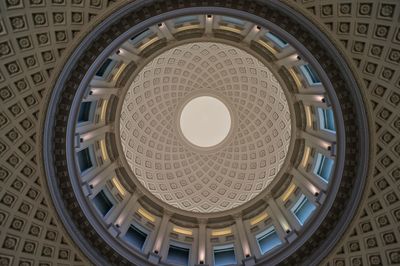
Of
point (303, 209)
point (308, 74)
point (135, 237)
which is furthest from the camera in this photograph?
point (135, 237)

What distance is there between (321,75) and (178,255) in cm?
1807

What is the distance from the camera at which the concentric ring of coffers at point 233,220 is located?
27.7 metres

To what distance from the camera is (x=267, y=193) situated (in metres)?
34.2

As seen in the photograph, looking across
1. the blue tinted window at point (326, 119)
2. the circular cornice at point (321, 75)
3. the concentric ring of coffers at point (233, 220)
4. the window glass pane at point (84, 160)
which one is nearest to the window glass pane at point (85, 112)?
the concentric ring of coffers at point (233, 220)

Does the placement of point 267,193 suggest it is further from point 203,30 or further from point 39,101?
point 39,101

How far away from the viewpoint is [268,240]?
102 ft

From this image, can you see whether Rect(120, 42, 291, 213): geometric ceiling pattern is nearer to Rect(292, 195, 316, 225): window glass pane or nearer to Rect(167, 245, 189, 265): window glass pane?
Rect(292, 195, 316, 225): window glass pane

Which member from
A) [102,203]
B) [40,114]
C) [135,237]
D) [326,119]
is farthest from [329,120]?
[40,114]

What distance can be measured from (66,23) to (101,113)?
1205 centimetres

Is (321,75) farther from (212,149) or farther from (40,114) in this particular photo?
(212,149)

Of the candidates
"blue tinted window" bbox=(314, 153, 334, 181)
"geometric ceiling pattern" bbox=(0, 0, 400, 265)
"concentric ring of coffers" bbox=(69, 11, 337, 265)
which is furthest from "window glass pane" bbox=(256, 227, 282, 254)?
"blue tinted window" bbox=(314, 153, 334, 181)

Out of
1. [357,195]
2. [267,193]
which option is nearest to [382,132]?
[357,195]

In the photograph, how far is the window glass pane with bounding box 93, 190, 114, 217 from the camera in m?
29.3

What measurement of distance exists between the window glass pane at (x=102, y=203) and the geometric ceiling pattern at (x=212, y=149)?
6398 mm
